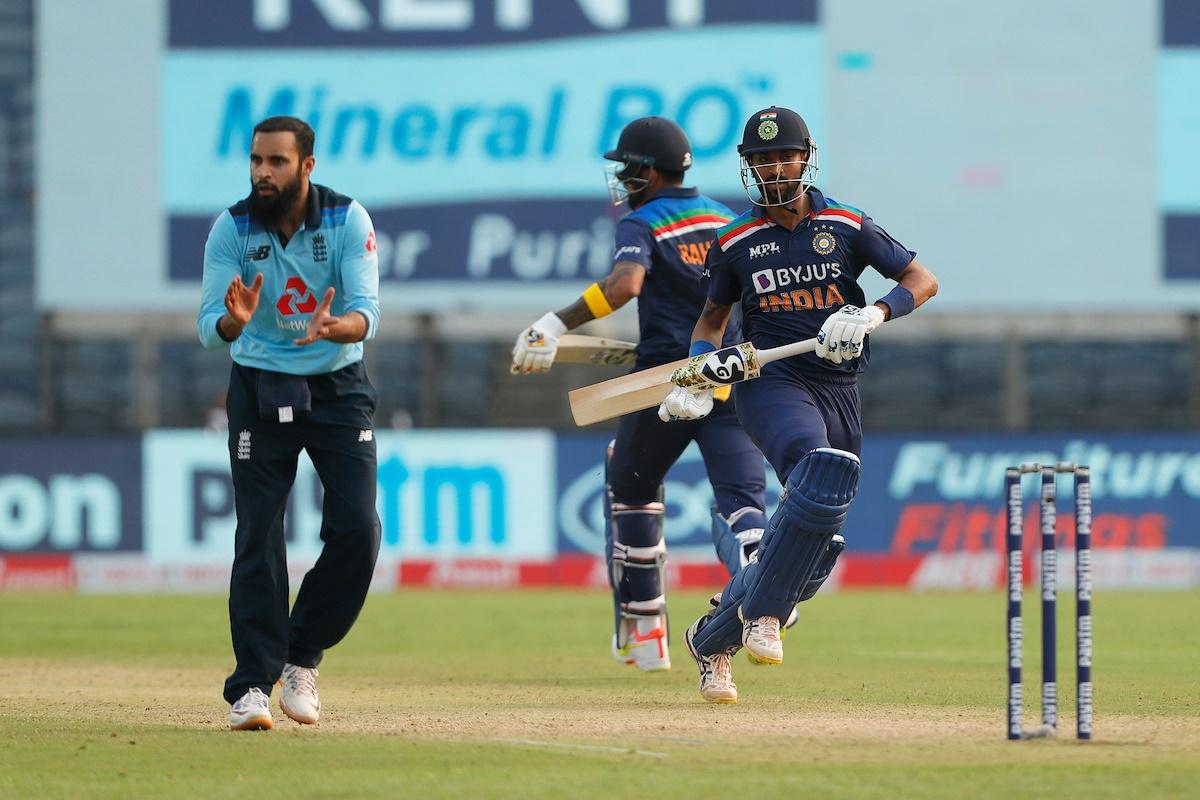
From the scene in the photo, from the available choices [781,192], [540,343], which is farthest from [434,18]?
[781,192]

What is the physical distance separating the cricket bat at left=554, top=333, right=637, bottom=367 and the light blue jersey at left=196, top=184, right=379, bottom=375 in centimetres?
201

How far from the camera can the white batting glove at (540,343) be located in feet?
26.0

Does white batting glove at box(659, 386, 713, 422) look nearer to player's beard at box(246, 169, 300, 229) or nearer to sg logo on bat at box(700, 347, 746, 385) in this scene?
sg logo on bat at box(700, 347, 746, 385)

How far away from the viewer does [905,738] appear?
579cm

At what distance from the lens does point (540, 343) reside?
7930 millimetres

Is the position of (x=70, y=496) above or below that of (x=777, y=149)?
below

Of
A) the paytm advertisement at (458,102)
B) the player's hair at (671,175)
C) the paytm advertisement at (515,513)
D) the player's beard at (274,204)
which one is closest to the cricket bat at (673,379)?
the player's hair at (671,175)

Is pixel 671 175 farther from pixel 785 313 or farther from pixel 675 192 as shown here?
pixel 785 313

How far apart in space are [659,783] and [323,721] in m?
1.91

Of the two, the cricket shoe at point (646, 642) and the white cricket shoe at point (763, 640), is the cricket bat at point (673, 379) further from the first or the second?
the cricket shoe at point (646, 642)

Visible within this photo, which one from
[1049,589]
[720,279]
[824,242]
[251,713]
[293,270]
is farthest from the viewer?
[720,279]

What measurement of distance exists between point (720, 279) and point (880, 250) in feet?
1.91

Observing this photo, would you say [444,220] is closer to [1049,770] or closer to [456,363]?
[456,363]

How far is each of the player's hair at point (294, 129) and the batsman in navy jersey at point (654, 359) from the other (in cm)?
165
